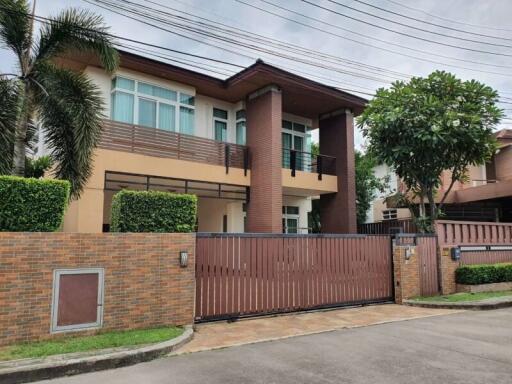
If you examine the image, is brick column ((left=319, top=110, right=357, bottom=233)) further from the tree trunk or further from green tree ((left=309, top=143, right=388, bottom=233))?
the tree trunk

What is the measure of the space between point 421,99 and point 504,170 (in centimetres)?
1318

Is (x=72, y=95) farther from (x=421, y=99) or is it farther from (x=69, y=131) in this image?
(x=421, y=99)

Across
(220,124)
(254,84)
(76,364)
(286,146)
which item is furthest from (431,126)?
(76,364)

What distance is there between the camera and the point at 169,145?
14016 mm

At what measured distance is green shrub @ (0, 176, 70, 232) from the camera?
6.94 metres

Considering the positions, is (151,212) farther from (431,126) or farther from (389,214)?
(389,214)

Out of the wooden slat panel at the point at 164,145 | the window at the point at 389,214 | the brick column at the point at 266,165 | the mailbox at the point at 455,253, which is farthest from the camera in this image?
the window at the point at 389,214

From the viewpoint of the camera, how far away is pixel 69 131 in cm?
902

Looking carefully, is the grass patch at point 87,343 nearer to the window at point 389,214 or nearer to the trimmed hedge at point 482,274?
the trimmed hedge at point 482,274

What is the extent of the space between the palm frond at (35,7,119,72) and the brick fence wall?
418cm

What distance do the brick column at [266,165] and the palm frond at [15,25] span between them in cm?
820

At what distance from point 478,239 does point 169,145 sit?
34.9 feet

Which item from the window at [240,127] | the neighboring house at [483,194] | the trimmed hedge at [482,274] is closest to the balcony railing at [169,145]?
the window at [240,127]

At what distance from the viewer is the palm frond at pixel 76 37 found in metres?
9.03
